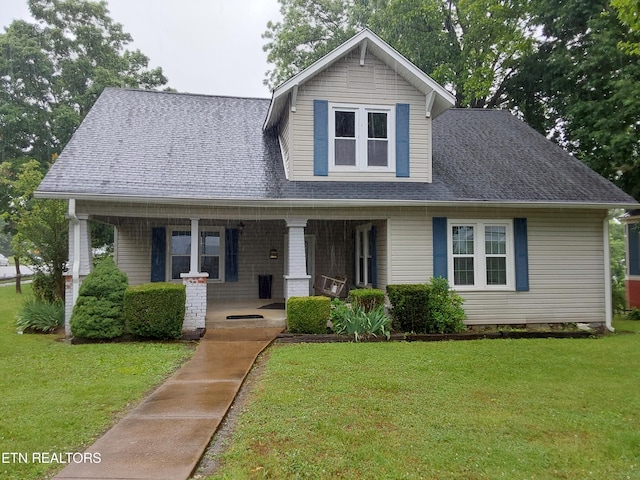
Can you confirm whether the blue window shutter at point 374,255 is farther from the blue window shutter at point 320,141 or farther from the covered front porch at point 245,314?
the covered front porch at point 245,314

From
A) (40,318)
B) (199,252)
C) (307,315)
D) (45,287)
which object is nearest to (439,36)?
(199,252)

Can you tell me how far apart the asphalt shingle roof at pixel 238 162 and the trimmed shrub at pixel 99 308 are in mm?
1634

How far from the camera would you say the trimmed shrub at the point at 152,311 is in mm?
8391

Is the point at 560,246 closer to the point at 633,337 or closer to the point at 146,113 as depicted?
the point at 633,337

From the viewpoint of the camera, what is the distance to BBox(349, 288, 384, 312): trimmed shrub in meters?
9.30

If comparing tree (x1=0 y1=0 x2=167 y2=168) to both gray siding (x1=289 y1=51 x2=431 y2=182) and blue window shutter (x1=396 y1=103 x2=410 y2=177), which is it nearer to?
gray siding (x1=289 y1=51 x2=431 y2=182)

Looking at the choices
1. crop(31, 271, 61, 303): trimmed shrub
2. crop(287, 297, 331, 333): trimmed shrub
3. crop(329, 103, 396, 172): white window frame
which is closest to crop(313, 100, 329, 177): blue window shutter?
crop(329, 103, 396, 172): white window frame

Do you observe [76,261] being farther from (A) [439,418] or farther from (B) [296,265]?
(A) [439,418]

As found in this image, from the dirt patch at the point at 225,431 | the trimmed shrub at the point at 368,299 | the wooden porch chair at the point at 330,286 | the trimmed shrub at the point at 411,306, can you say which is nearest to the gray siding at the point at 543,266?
the trimmed shrub at the point at 411,306

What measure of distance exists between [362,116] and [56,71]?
19.6m

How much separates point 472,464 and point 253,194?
6838 millimetres

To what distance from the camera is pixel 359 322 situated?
8.93 metres

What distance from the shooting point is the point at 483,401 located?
16.7 feet

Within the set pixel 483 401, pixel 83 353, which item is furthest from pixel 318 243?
pixel 483 401
